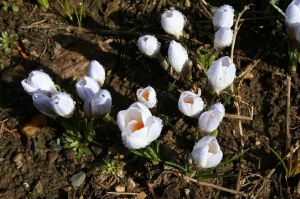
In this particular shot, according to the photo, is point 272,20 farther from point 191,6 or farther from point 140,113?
point 140,113

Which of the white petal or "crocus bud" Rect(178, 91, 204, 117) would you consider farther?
"crocus bud" Rect(178, 91, 204, 117)

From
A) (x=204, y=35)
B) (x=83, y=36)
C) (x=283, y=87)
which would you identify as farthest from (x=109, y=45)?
(x=283, y=87)

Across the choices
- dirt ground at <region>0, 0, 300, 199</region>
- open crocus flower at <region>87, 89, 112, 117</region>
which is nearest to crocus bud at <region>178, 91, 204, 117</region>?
dirt ground at <region>0, 0, 300, 199</region>

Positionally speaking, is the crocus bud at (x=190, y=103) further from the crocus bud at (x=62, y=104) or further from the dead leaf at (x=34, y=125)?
the dead leaf at (x=34, y=125)

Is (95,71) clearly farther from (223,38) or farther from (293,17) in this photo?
(293,17)

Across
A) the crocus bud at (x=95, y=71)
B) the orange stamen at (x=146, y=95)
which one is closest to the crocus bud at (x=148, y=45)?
the crocus bud at (x=95, y=71)

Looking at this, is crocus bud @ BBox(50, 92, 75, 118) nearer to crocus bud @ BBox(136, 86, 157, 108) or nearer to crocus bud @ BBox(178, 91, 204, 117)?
crocus bud @ BBox(136, 86, 157, 108)
